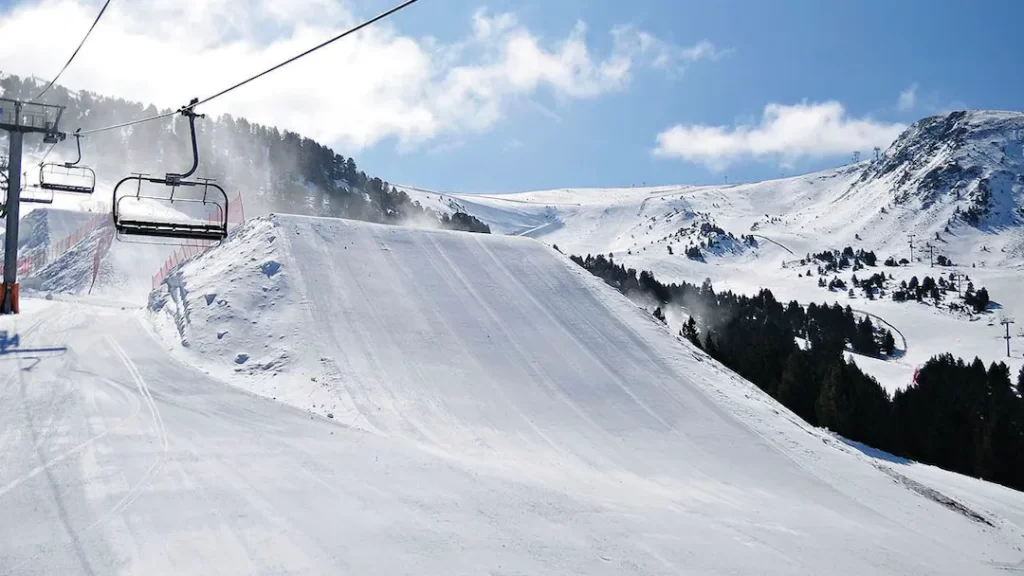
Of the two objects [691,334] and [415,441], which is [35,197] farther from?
[415,441]

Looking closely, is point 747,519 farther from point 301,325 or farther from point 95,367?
point 95,367

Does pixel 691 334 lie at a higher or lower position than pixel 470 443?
higher

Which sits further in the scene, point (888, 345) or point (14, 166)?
point (888, 345)

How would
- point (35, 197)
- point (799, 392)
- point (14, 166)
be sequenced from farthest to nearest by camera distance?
1. point (35, 197)
2. point (799, 392)
3. point (14, 166)

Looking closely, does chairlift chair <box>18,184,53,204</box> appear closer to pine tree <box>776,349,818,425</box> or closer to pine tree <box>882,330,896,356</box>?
pine tree <box>776,349,818,425</box>

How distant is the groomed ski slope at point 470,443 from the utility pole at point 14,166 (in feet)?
18.5

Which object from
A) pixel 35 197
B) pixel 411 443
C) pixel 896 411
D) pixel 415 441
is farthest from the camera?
pixel 35 197

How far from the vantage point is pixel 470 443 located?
51.2ft

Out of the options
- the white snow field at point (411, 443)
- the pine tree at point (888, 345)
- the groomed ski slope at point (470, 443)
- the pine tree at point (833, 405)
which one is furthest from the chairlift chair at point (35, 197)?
the pine tree at point (888, 345)

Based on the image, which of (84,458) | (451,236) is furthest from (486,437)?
(451,236)

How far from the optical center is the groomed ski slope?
29.9ft

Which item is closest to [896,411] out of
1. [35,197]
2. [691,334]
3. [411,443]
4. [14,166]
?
[691,334]

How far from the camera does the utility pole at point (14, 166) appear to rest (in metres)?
22.9

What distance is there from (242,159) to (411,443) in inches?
4057
